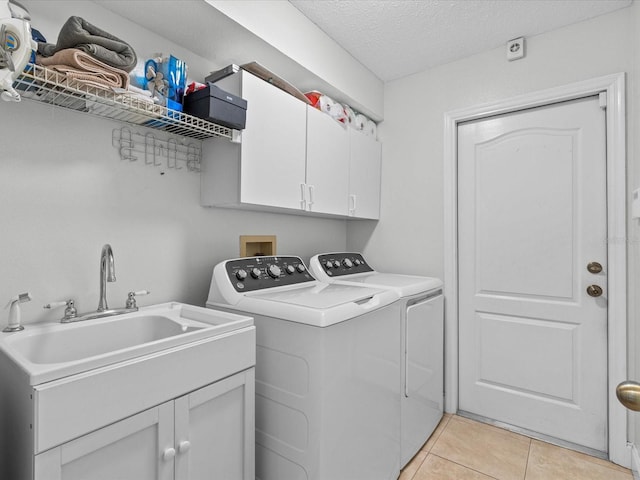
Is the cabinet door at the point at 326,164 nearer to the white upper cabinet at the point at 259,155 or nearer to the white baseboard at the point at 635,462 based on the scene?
the white upper cabinet at the point at 259,155

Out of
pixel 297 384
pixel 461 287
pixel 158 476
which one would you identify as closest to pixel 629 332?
pixel 461 287

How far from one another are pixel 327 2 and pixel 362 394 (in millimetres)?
1980

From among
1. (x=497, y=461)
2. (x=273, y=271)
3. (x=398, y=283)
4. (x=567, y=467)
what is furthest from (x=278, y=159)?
(x=567, y=467)

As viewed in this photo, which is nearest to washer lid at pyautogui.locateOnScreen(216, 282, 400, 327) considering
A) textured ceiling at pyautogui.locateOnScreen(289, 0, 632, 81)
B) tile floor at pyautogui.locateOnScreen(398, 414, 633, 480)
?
tile floor at pyautogui.locateOnScreen(398, 414, 633, 480)

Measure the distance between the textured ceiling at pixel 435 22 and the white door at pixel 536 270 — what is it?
19.0 inches

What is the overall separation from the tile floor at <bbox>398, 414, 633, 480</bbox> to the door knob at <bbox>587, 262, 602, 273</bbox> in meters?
1.06

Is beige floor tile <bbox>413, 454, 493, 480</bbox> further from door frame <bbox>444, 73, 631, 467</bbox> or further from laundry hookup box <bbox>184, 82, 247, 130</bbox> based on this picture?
laundry hookup box <bbox>184, 82, 247, 130</bbox>

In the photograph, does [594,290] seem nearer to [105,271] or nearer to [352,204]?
[352,204]

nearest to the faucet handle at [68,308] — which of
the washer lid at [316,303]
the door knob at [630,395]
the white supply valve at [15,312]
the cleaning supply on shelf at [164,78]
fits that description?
the white supply valve at [15,312]

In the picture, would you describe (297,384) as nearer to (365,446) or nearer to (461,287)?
(365,446)

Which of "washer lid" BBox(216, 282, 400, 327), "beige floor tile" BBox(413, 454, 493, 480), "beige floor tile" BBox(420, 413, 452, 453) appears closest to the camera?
"washer lid" BBox(216, 282, 400, 327)

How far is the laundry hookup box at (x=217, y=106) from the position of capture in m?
1.40

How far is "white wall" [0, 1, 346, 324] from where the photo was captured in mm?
1208

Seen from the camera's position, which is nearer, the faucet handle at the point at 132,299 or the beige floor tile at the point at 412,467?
the faucet handle at the point at 132,299
